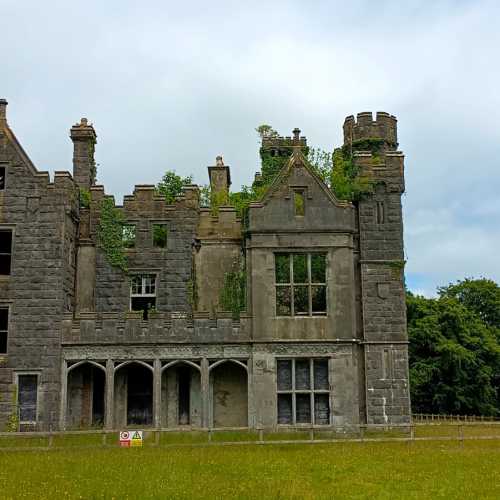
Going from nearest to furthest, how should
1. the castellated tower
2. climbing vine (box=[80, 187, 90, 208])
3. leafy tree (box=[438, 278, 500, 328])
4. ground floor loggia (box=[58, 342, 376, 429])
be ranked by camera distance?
ground floor loggia (box=[58, 342, 376, 429]) → the castellated tower → climbing vine (box=[80, 187, 90, 208]) → leafy tree (box=[438, 278, 500, 328])

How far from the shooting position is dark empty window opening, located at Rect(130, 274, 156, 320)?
31.3m

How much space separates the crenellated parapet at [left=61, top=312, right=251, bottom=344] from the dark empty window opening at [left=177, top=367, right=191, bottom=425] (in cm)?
265

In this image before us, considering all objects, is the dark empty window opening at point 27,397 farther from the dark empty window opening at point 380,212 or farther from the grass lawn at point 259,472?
the dark empty window opening at point 380,212

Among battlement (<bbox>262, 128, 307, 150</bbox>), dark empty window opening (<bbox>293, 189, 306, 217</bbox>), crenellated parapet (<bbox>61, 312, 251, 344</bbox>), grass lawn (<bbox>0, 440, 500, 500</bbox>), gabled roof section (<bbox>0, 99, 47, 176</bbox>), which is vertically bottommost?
grass lawn (<bbox>0, 440, 500, 500</bbox>)

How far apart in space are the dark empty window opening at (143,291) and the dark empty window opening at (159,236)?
1466 mm

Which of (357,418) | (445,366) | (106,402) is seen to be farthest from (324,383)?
(445,366)

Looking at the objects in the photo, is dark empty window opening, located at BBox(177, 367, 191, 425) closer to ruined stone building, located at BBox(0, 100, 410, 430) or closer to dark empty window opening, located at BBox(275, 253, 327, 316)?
ruined stone building, located at BBox(0, 100, 410, 430)

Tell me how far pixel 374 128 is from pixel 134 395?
50.0 feet

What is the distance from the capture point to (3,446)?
24.5 meters

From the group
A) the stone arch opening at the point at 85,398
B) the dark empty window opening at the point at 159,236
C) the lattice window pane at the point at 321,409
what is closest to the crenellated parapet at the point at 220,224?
the dark empty window opening at the point at 159,236

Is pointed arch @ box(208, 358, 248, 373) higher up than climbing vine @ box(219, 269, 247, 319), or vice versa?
climbing vine @ box(219, 269, 247, 319)

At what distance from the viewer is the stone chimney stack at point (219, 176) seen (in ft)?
116

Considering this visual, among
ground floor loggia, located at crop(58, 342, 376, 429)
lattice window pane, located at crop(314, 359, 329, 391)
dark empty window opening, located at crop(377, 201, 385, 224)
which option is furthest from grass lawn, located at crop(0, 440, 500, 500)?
dark empty window opening, located at crop(377, 201, 385, 224)

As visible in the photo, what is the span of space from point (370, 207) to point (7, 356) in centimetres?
1469
